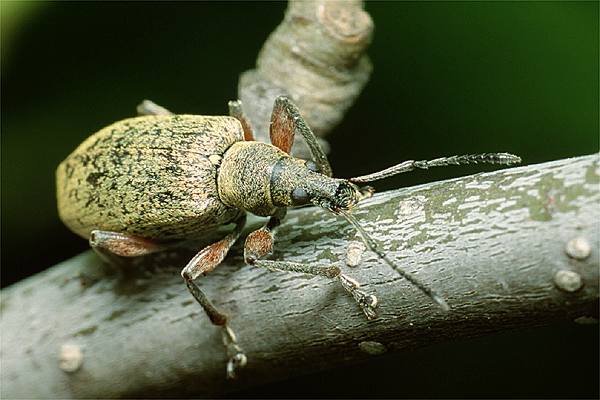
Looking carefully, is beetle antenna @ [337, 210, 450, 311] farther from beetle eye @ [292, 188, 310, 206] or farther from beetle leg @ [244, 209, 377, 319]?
beetle eye @ [292, 188, 310, 206]

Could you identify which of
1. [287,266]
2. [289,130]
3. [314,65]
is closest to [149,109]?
[289,130]

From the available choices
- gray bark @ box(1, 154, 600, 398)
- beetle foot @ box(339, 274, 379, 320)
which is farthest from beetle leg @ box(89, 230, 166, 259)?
beetle foot @ box(339, 274, 379, 320)

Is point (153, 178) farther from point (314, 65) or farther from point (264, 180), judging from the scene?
point (314, 65)

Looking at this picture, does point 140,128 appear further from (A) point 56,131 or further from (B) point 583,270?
(B) point 583,270

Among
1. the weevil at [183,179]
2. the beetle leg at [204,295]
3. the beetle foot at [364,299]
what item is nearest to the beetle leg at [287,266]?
the beetle foot at [364,299]

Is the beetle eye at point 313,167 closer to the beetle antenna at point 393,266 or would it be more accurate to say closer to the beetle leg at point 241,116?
the beetle leg at point 241,116

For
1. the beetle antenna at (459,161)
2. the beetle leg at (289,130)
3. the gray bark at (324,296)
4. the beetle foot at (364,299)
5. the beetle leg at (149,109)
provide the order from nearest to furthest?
1. the gray bark at (324,296)
2. the beetle foot at (364,299)
3. the beetle antenna at (459,161)
4. the beetle leg at (289,130)
5. the beetle leg at (149,109)
